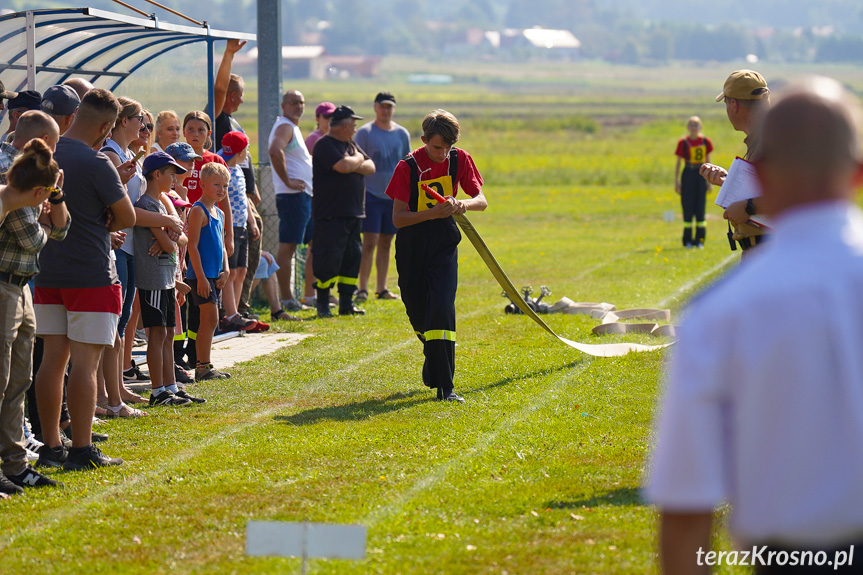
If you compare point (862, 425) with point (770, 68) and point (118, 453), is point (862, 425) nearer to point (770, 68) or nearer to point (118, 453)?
point (118, 453)

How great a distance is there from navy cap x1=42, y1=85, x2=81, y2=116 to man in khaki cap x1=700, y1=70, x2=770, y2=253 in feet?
12.4

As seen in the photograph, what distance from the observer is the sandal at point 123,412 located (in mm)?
7359

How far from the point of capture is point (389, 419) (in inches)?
287

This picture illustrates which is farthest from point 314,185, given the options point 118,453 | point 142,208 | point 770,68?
point 770,68

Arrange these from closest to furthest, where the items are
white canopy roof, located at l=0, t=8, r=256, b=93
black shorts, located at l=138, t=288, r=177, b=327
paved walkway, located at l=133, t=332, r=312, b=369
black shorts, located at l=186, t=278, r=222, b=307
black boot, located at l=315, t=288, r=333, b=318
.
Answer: black shorts, located at l=138, t=288, r=177, b=327 < black shorts, located at l=186, t=278, r=222, b=307 < white canopy roof, located at l=0, t=8, r=256, b=93 < paved walkway, located at l=133, t=332, r=312, b=369 < black boot, located at l=315, t=288, r=333, b=318

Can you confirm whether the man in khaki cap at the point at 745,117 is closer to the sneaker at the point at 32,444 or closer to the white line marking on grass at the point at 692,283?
the sneaker at the point at 32,444

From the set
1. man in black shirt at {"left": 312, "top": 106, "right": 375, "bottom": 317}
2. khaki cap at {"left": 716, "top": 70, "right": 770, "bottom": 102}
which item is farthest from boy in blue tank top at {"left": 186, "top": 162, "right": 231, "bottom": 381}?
khaki cap at {"left": 716, "top": 70, "right": 770, "bottom": 102}

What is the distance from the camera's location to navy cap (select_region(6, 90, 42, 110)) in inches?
258

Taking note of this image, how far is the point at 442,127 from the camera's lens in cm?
764

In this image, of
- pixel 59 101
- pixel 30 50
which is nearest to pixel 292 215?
pixel 30 50

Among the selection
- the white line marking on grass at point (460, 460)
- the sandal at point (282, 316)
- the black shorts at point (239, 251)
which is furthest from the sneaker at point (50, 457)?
the sandal at point (282, 316)

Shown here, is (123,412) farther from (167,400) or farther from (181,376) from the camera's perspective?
(181,376)

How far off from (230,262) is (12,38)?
2690 mm

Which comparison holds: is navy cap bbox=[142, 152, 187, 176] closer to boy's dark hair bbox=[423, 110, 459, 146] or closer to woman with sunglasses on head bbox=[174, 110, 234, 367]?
woman with sunglasses on head bbox=[174, 110, 234, 367]
